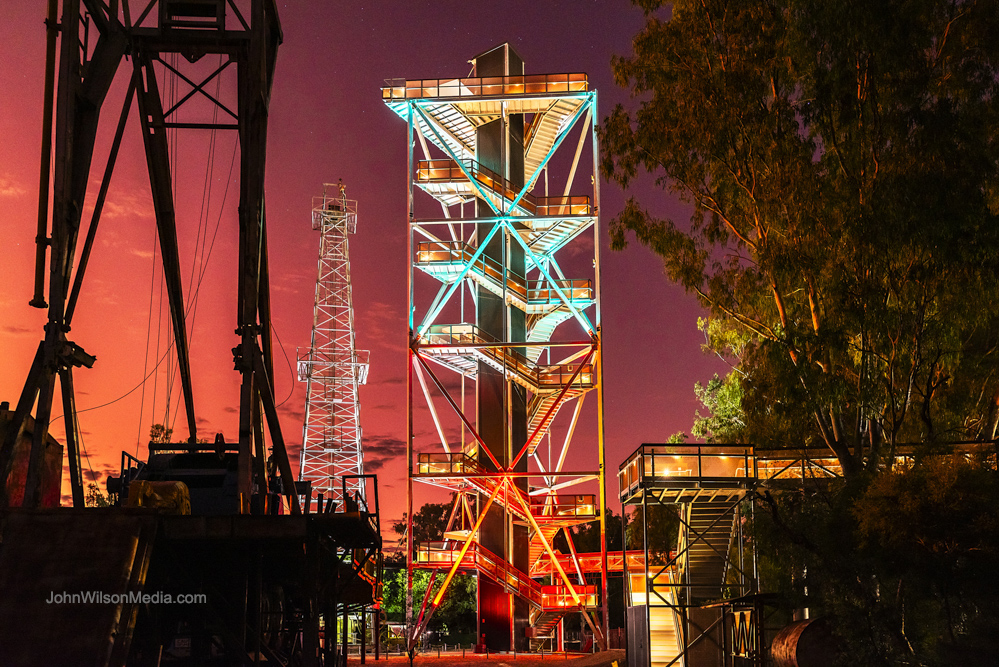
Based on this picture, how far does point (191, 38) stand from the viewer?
24.2 meters

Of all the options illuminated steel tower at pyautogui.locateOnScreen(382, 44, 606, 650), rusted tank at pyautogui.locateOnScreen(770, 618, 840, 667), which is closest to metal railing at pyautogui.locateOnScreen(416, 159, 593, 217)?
illuminated steel tower at pyautogui.locateOnScreen(382, 44, 606, 650)

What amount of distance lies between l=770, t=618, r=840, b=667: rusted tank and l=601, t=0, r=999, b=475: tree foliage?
541cm

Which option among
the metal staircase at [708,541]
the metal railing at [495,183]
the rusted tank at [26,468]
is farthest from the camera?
the metal railing at [495,183]

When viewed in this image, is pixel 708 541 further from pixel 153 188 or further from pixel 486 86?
pixel 486 86

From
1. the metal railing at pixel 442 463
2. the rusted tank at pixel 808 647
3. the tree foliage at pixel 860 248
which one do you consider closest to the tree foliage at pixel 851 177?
the tree foliage at pixel 860 248

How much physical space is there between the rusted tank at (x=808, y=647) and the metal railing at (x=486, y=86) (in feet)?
91.4

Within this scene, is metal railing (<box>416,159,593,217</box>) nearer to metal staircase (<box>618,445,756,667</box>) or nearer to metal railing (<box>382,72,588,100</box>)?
metal railing (<box>382,72,588,100</box>)

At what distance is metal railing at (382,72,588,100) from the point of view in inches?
1726

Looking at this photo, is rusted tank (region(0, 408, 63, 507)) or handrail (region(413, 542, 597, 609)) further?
handrail (region(413, 542, 597, 609))

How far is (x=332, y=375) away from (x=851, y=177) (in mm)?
51934

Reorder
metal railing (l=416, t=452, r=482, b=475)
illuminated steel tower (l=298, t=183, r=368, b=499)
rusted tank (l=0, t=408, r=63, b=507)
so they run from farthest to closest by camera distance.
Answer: illuminated steel tower (l=298, t=183, r=368, b=499) → metal railing (l=416, t=452, r=482, b=475) → rusted tank (l=0, t=408, r=63, b=507)

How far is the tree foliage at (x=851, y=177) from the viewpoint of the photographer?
79.6 ft

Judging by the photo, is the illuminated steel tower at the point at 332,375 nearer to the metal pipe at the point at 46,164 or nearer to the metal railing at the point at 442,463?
the metal railing at the point at 442,463

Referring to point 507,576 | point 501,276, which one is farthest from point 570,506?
point 501,276
